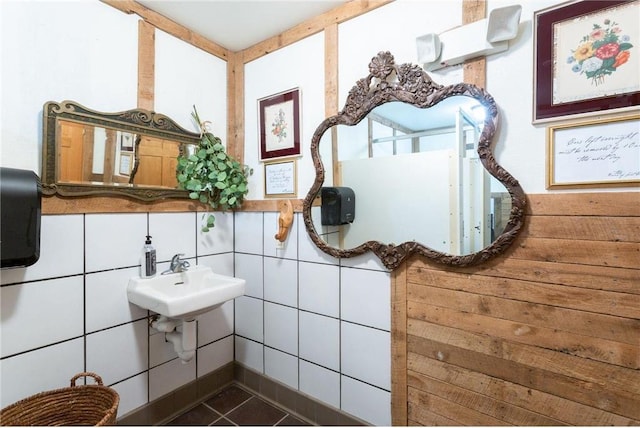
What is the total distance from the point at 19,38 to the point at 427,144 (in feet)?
5.71

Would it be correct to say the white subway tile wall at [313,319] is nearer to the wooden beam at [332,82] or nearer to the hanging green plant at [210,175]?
the hanging green plant at [210,175]

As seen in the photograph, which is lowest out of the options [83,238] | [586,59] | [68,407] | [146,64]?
[68,407]

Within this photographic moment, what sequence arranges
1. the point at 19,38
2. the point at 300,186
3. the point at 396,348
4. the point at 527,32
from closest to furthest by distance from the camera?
1. the point at 527,32
2. the point at 19,38
3. the point at 396,348
4. the point at 300,186

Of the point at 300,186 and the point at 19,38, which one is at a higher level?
the point at 19,38

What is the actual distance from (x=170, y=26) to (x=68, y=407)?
1.94m

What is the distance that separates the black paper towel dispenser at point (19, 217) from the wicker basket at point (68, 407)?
57 cm

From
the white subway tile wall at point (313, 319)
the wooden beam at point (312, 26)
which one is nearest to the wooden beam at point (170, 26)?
the wooden beam at point (312, 26)

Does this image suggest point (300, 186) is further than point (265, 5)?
Yes

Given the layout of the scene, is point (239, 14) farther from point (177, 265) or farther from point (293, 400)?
point (293, 400)

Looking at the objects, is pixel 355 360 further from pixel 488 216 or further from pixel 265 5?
pixel 265 5

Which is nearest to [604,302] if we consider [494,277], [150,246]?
[494,277]

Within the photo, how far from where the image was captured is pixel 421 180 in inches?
53.6

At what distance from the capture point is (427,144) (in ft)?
4.38

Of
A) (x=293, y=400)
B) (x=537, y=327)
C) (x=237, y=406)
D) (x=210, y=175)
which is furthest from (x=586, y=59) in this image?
(x=237, y=406)
